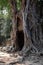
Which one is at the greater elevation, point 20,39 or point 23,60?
point 23,60

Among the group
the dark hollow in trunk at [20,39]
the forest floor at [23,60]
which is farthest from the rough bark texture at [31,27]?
the dark hollow in trunk at [20,39]

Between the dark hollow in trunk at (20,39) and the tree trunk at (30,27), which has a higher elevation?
the tree trunk at (30,27)

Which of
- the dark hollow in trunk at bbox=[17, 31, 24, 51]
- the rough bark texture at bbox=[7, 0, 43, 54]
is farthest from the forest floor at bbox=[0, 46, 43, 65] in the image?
the dark hollow in trunk at bbox=[17, 31, 24, 51]

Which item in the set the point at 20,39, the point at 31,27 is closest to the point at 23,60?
the point at 31,27

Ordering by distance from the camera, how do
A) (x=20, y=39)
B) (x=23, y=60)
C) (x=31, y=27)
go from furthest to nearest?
1. (x=20, y=39)
2. (x=31, y=27)
3. (x=23, y=60)

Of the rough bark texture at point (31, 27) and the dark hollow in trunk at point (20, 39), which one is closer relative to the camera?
the rough bark texture at point (31, 27)

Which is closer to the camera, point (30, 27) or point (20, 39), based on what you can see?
point (30, 27)

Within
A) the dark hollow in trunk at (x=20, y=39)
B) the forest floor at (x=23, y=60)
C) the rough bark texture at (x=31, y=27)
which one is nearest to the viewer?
the forest floor at (x=23, y=60)

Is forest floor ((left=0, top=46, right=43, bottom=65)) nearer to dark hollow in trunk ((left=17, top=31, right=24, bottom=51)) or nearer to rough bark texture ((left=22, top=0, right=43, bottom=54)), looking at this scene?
rough bark texture ((left=22, top=0, right=43, bottom=54))

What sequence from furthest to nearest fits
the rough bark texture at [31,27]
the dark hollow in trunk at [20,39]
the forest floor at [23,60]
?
the dark hollow in trunk at [20,39]
the rough bark texture at [31,27]
the forest floor at [23,60]

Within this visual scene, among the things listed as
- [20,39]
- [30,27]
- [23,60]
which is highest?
[30,27]

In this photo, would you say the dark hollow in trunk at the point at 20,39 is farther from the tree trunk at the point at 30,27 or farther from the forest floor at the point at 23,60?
the forest floor at the point at 23,60

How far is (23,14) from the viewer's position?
841cm

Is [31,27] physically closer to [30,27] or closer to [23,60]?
[30,27]
